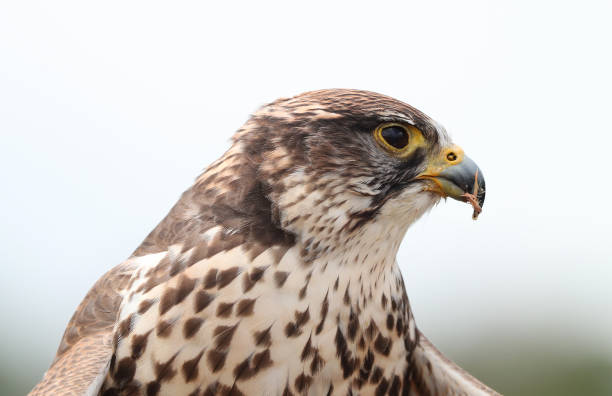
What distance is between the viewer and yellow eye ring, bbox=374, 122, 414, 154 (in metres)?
3.03

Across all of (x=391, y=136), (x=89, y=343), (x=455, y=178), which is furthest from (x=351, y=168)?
(x=89, y=343)

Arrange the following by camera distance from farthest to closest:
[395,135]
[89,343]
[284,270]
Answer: [395,135] < [89,343] < [284,270]

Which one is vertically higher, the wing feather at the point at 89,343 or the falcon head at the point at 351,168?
the falcon head at the point at 351,168

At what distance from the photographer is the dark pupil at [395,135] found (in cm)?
303

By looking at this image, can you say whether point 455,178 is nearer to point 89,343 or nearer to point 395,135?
point 395,135

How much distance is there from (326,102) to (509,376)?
29.5 feet

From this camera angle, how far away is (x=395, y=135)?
3.04 meters

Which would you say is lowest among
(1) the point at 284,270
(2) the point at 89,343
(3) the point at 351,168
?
(2) the point at 89,343

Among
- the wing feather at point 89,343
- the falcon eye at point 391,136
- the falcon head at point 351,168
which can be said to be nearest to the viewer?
the wing feather at point 89,343

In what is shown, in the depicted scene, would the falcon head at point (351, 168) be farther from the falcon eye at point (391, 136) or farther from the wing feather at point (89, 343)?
the wing feather at point (89, 343)

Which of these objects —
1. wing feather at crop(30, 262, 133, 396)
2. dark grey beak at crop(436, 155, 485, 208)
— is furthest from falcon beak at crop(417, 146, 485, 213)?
wing feather at crop(30, 262, 133, 396)

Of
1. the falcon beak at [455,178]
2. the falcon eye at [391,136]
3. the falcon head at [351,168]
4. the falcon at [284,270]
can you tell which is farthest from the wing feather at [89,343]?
the falcon beak at [455,178]

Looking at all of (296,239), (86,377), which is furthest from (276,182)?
(86,377)

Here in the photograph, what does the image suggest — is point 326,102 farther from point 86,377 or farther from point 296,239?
point 86,377
